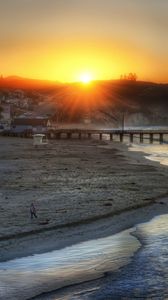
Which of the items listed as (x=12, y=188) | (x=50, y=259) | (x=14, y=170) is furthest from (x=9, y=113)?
(x=50, y=259)

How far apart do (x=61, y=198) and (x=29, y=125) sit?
95.0m

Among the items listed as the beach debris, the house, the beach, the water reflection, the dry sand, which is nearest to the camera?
the water reflection

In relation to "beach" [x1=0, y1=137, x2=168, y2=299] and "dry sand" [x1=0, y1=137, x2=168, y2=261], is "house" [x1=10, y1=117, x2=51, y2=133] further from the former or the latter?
"beach" [x1=0, y1=137, x2=168, y2=299]

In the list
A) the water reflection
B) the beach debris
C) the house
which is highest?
the beach debris

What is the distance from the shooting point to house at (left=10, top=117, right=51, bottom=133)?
11288 cm

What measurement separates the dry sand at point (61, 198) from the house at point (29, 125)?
76693mm

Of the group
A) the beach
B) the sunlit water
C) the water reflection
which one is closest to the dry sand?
the beach

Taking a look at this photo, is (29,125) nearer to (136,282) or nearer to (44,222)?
(44,222)

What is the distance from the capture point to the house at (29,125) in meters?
113

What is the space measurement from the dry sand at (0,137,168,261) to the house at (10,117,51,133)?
76693mm

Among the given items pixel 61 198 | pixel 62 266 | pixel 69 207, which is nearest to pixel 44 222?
pixel 69 207

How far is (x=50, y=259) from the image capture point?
12695mm

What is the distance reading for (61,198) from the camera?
21.2 metres

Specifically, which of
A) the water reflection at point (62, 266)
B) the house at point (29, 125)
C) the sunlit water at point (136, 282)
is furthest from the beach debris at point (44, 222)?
the house at point (29, 125)
